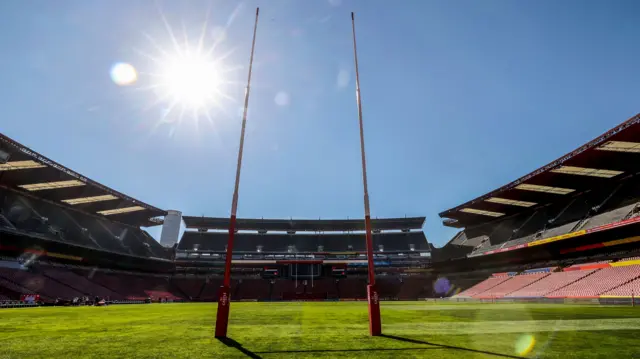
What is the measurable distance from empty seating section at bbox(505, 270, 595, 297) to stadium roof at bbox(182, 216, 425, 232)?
30.6 m

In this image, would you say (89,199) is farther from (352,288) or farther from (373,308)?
(373,308)

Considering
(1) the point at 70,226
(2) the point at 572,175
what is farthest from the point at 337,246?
(1) the point at 70,226

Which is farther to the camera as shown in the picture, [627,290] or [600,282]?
[600,282]

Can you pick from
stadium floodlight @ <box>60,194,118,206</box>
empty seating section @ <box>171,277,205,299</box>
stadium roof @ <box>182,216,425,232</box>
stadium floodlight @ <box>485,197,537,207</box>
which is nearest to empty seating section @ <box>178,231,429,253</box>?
stadium roof @ <box>182,216,425,232</box>

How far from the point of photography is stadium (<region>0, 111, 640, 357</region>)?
9.09m

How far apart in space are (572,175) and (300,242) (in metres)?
46.2

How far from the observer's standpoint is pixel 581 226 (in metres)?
32.1

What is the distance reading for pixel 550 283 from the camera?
3164 cm

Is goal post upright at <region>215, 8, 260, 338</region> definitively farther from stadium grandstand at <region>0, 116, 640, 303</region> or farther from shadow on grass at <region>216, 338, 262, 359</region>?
stadium grandstand at <region>0, 116, 640, 303</region>

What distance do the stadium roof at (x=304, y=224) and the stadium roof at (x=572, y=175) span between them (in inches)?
637

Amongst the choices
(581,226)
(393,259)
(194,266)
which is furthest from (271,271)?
(581,226)

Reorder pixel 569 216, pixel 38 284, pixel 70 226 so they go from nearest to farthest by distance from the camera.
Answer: pixel 38 284 → pixel 569 216 → pixel 70 226

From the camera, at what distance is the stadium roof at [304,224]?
2493 inches

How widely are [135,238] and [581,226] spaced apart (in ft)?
208
